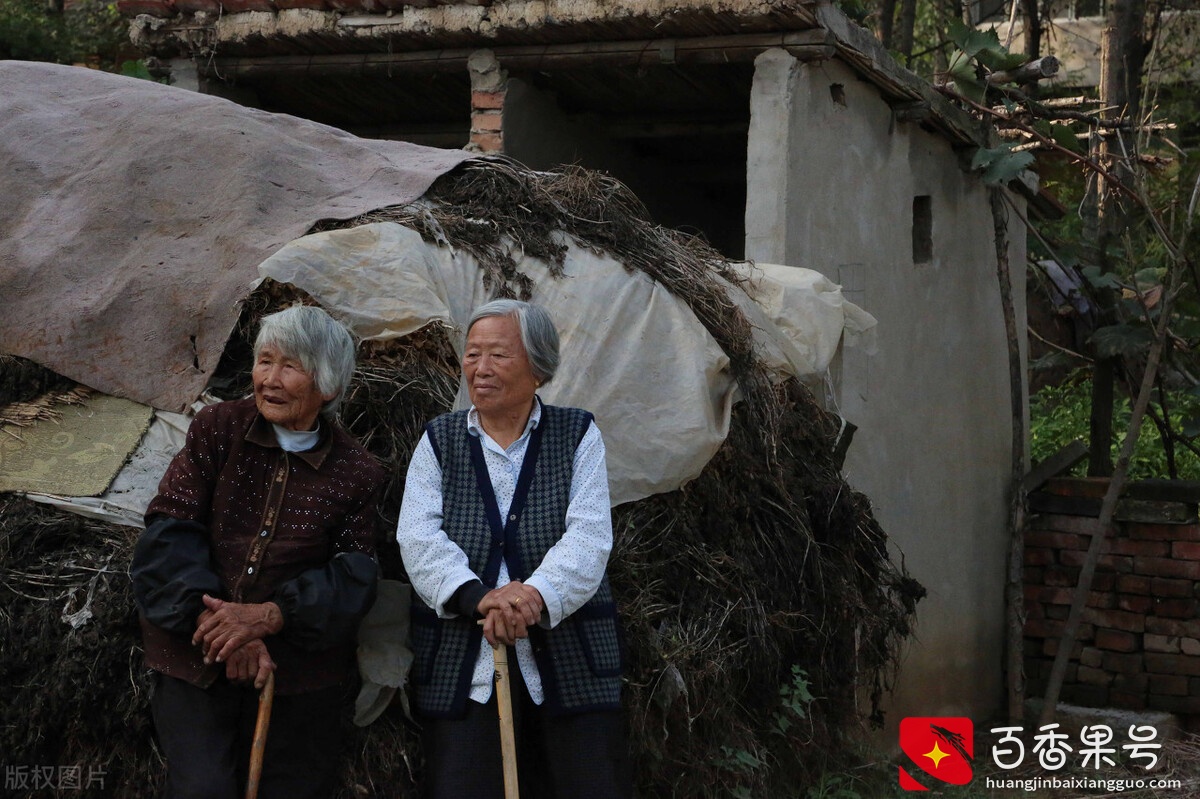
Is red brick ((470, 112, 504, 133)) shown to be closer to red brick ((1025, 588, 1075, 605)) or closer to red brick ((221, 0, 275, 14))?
red brick ((221, 0, 275, 14))

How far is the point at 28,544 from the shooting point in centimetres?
323

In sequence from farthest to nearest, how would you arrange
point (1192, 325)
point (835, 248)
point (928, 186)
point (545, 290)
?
point (1192, 325) < point (928, 186) < point (835, 248) < point (545, 290)

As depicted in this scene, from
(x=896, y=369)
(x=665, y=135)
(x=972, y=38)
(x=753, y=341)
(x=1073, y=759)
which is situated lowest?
(x=1073, y=759)

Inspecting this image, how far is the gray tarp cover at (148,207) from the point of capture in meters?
3.59

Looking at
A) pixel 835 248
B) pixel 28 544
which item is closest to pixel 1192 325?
pixel 835 248

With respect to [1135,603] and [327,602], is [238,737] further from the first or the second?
[1135,603]

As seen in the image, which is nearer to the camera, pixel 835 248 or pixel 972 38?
pixel 835 248

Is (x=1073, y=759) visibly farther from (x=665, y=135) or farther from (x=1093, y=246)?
(x=665, y=135)

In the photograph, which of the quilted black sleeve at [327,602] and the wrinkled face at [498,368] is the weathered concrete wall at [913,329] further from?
the quilted black sleeve at [327,602]

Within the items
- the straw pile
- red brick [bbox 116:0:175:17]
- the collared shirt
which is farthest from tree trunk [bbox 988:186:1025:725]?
the collared shirt

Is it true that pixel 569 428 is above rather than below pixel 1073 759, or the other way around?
above

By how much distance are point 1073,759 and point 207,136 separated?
543cm

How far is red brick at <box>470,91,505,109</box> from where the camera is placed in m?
6.39

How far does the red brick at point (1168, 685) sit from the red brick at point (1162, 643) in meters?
0.15
